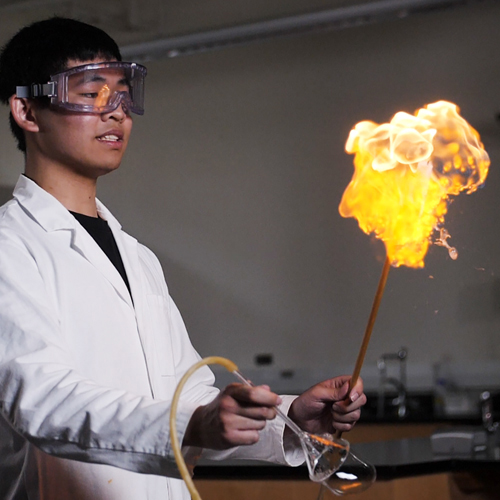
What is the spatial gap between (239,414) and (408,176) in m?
0.80

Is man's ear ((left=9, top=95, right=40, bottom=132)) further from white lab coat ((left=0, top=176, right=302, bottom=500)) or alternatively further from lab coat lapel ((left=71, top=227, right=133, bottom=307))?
lab coat lapel ((left=71, top=227, right=133, bottom=307))

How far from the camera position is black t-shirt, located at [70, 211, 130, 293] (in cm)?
168

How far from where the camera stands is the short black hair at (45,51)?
1644mm

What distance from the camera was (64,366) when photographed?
3.92 feet

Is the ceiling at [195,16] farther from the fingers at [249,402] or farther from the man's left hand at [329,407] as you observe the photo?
the fingers at [249,402]

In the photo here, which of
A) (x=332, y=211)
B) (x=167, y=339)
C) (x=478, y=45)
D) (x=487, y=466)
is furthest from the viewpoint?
(x=332, y=211)

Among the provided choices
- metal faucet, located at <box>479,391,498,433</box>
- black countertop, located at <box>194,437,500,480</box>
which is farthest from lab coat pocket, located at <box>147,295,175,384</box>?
metal faucet, located at <box>479,391,498,433</box>

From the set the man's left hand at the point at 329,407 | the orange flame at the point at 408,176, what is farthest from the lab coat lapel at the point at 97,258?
the orange flame at the point at 408,176

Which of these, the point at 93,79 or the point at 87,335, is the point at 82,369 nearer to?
the point at 87,335

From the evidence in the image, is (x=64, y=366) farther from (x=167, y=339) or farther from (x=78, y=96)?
(x=78, y=96)

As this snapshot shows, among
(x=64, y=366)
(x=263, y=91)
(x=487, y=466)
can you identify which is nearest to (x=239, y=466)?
(x=487, y=466)

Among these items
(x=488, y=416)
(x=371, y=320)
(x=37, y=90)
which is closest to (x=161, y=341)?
(x=371, y=320)

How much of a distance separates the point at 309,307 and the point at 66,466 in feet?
13.6

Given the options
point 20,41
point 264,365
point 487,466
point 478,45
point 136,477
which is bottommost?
point 264,365
